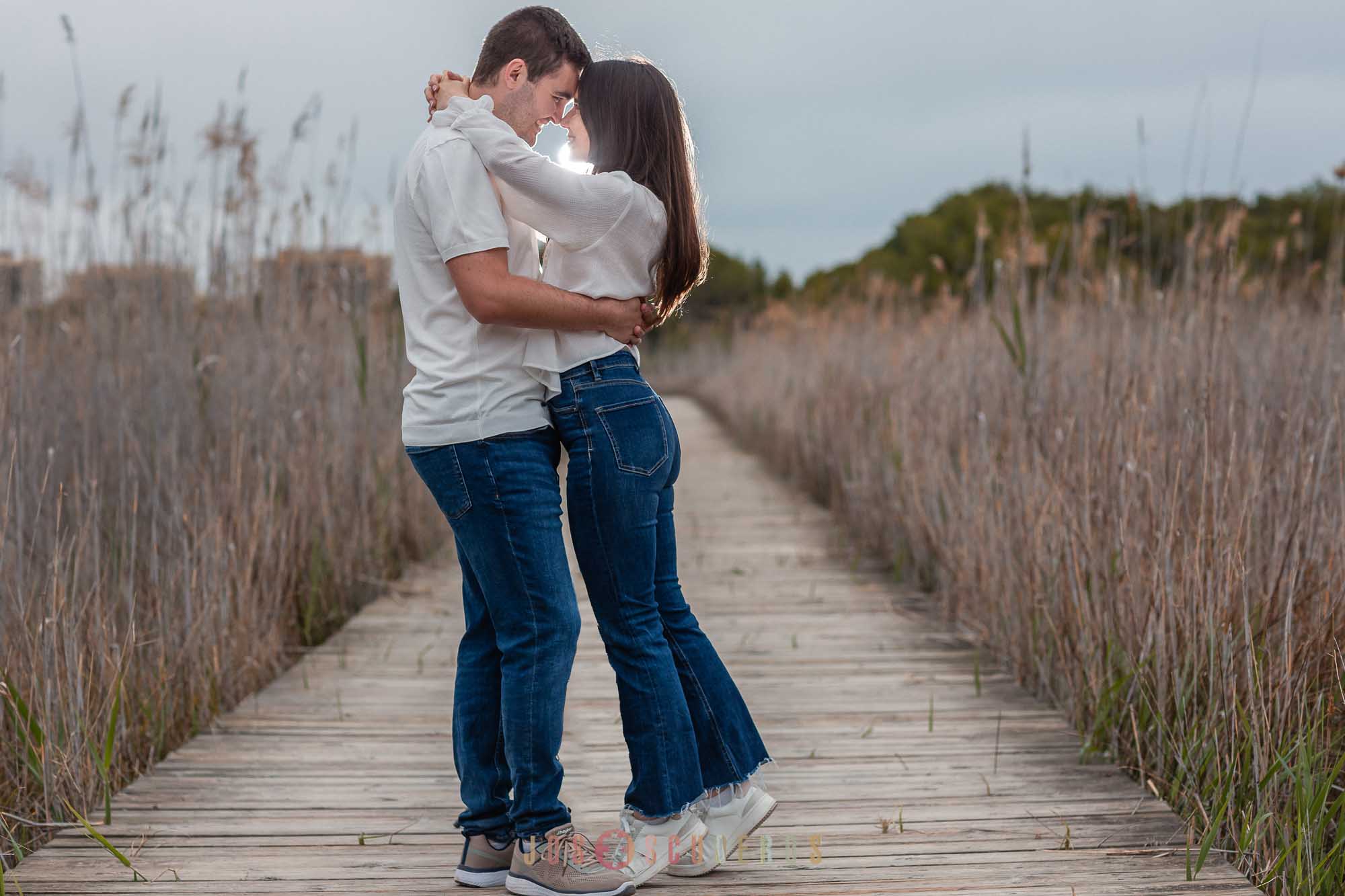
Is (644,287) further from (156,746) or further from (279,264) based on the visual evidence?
(279,264)

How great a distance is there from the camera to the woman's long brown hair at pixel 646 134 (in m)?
2.06

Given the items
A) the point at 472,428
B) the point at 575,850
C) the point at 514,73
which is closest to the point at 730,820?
the point at 575,850

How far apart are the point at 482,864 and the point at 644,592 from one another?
0.58m

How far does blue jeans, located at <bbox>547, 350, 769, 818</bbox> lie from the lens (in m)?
2.00

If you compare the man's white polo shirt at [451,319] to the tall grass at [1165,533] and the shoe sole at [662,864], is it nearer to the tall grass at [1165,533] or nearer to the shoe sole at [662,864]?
the shoe sole at [662,864]

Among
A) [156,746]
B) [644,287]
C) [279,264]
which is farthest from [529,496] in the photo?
[279,264]

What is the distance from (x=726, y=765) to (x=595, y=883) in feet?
1.06

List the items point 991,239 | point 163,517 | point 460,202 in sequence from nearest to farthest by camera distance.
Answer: point 460,202 < point 163,517 < point 991,239

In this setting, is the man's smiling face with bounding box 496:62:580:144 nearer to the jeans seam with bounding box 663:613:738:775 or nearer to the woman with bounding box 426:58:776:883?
the woman with bounding box 426:58:776:883

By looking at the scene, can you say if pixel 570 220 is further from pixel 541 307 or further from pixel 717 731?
pixel 717 731

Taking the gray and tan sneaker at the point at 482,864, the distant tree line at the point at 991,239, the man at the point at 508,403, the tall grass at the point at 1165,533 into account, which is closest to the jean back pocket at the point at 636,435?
the man at the point at 508,403

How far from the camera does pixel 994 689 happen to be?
11.3 feet

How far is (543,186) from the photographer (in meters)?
1.93

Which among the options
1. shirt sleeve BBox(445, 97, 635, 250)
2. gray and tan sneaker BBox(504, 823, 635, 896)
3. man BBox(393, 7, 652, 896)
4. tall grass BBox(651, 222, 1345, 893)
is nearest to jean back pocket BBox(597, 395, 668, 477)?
man BBox(393, 7, 652, 896)
